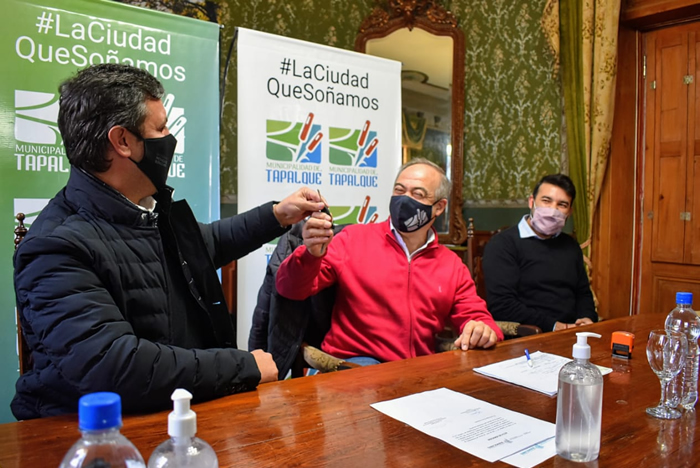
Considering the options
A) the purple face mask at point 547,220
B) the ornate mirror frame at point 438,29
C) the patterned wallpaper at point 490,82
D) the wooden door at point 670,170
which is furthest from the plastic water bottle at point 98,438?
the ornate mirror frame at point 438,29

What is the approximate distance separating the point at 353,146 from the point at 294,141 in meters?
0.38

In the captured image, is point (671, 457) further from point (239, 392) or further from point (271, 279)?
point (271, 279)

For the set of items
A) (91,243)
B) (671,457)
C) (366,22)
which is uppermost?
(366,22)

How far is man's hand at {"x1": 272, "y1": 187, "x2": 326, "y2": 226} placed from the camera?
174 centimetres

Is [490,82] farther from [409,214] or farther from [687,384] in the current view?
[687,384]

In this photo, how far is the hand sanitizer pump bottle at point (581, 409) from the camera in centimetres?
93

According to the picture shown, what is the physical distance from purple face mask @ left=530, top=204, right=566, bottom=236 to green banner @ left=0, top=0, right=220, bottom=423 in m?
1.76

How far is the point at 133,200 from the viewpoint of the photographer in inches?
56.6

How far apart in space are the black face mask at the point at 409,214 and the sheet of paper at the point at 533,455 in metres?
1.20

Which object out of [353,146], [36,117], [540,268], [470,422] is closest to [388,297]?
[470,422]

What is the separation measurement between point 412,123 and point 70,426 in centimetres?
395

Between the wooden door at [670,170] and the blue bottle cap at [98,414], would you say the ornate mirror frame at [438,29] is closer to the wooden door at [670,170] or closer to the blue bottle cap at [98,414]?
the wooden door at [670,170]

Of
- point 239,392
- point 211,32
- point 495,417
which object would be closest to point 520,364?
point 495,417

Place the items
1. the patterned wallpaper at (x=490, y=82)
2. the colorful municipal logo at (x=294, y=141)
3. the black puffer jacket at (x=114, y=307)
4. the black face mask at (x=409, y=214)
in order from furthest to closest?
the patterned wallpaper at (x=490, y=82)
the colorful municipal logo at (x=294, y=141)
the black face mask at (x=409, y=214)
the black puffer jacket at (x=114, y=307)
